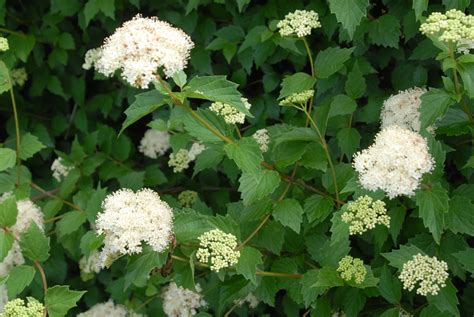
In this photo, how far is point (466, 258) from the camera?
270 cm

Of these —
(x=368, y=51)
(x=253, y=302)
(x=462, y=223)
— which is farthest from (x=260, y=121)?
(x=462, y=223)

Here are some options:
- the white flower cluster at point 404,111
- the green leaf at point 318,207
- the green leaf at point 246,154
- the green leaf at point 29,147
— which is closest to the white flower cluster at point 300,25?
the white flower cluster at point 404,111

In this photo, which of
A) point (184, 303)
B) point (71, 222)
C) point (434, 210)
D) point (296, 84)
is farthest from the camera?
point (71, 222)

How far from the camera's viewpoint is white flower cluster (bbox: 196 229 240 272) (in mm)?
2572

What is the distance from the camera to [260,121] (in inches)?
150

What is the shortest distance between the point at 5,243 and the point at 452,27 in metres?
2.07

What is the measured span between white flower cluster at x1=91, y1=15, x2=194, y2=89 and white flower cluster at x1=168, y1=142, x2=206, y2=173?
1.22 meters

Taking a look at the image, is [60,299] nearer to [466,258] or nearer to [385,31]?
[466,258]

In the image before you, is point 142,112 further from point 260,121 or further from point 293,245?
point 260,121

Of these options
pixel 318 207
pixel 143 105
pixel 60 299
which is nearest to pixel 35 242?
pixel 60 299

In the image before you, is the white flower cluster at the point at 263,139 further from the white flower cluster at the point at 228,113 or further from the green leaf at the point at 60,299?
the green leaf at the point at 60,299

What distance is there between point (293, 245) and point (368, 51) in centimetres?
109

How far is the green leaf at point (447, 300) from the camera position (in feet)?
8.57

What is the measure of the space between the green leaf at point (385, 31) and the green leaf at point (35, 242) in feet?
5.68
